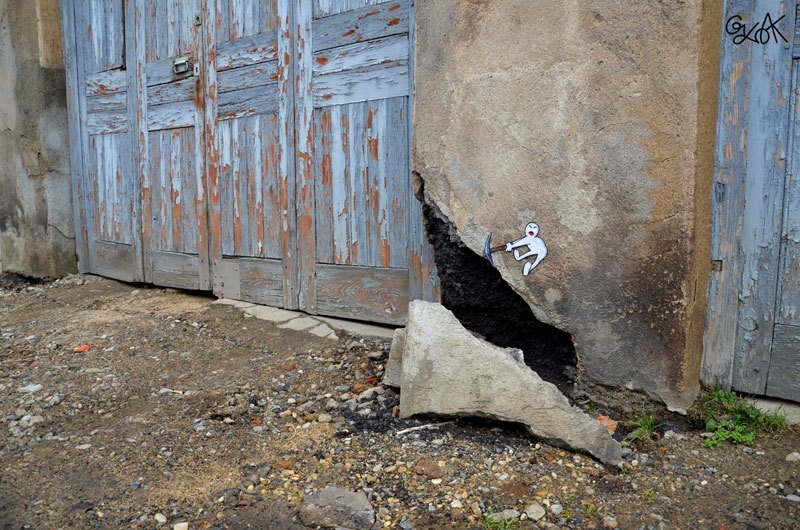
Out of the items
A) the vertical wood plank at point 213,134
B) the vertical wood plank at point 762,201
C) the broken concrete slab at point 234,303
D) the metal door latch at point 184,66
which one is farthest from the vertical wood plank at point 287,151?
the vertical wood plank at point 762,201

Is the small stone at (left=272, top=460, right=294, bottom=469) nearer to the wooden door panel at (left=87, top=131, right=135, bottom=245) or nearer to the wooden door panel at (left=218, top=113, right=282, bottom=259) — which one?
the wooden door panel at (left=218, top=113, right=282, bottom=259)

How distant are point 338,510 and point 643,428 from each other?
112cm

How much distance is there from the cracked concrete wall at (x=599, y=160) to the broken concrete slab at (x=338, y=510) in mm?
999

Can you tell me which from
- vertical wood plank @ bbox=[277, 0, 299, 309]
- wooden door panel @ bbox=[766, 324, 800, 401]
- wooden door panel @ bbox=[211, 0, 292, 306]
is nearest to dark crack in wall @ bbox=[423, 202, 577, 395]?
wooden door panel @ bbox=[766, 324, 800, 401]

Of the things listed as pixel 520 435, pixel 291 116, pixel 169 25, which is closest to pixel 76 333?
pixel 291 116

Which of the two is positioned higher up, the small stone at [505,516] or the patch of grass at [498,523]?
the small stone at [505,516]

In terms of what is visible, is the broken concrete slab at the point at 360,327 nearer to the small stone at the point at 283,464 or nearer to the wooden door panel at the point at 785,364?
the small stone at the point at 283,464

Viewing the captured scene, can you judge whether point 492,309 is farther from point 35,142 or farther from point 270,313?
point 35,142

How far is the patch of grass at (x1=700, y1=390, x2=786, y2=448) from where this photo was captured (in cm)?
224

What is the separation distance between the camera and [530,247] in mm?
2465

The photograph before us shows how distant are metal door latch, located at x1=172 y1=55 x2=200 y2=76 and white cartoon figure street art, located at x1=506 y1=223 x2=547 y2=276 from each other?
297 centimetres

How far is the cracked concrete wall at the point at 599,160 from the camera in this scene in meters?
2.19

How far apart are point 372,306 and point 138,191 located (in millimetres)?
2496

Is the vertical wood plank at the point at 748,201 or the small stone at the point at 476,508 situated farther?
the vertical wood plank at the point at 748,201
